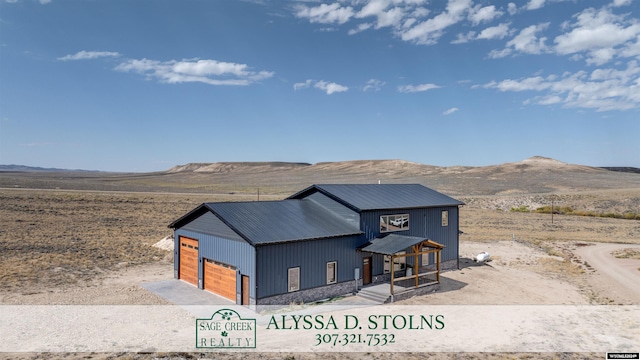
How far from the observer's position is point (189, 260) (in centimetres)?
2439

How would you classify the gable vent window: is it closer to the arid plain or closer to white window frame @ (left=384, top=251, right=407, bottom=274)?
white window frame @ (left=384, top=251, right=407, bottom=274)

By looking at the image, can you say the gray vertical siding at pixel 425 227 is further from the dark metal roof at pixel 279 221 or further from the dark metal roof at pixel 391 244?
the dark metal roof at pixel 279 221

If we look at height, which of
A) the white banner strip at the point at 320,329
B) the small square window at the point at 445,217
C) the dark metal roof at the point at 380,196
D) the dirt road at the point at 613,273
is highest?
the dark metal roof at the point at 380,196

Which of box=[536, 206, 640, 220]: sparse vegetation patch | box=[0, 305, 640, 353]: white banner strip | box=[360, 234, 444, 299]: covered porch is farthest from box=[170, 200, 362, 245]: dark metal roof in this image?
box=[536, 206, 640, 220]: sparse vegetation patch

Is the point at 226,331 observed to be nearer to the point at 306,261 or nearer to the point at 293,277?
the point at 293,277

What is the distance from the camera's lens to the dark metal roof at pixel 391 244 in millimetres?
22031

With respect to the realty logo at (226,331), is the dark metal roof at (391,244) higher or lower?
higher

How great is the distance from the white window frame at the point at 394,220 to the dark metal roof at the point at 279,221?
2.16 meters

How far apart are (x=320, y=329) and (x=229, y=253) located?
6548mm

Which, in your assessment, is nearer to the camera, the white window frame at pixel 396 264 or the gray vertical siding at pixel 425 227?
the gray vertical siding at pixel 425 227

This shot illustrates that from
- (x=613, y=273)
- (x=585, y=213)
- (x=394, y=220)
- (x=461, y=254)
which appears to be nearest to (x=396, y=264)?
(x=394, y=220)

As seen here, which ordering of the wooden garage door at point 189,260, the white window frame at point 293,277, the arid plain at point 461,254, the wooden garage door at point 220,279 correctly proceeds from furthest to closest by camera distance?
the wooden garage door at point 189,260 < the arid plain at point 461,254 < the wooden garage door at point 220,279 < the white window frame at point 293,277

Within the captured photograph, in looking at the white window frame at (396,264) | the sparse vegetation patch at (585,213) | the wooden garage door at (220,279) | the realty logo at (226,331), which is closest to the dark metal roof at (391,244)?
the white window frame at (396,264)

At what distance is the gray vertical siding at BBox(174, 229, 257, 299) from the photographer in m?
19.3
